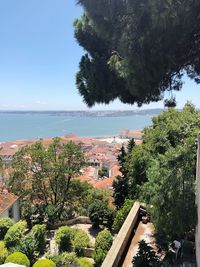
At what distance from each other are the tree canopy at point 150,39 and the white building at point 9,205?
40.9ft

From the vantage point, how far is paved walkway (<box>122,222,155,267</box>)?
823cm

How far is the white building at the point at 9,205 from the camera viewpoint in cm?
1722

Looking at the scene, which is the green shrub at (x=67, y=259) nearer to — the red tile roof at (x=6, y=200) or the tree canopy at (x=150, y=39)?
the red tile roof at (x=6, y=200)

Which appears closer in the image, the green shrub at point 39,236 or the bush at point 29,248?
the bush at point 29,248

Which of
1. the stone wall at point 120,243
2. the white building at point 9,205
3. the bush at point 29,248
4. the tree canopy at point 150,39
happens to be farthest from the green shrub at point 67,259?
the tree canopy at point 150,39

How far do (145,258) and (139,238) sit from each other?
1.96 meters

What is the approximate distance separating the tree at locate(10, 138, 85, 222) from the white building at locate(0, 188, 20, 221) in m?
0.96

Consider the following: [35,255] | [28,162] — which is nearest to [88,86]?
[35,255]

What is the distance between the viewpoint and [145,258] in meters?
7.39

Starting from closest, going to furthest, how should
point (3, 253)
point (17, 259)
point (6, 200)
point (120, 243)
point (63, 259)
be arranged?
point (120, 243) < point (17, 259) < point (63, 259) < point (3, 253) < point (6, 200)

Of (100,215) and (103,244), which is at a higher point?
(103,244)

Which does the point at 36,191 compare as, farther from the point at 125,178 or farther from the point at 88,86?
the point at 88,86

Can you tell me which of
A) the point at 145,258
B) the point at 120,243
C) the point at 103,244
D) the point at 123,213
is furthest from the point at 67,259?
the point at 145,258

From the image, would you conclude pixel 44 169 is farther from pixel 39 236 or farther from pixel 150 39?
pixel 150 39
